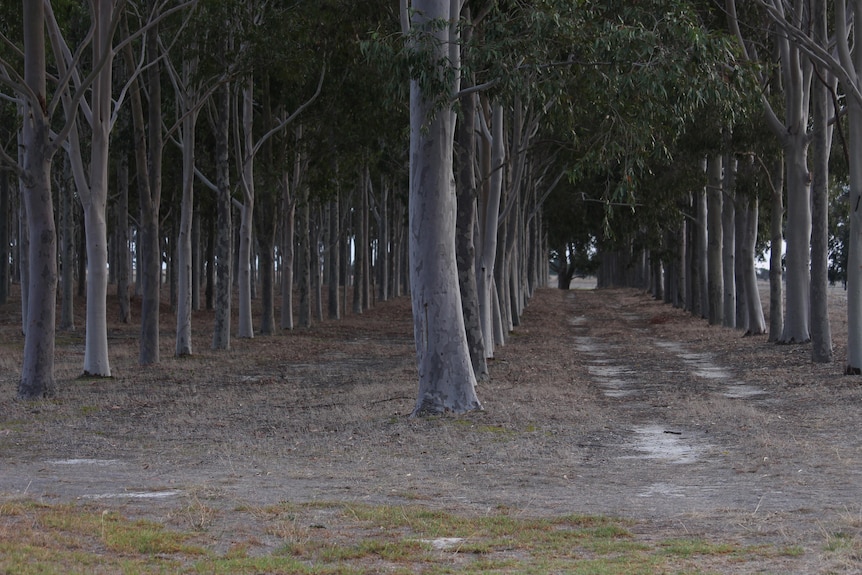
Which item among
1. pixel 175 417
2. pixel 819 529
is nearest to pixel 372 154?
pixel 175 417

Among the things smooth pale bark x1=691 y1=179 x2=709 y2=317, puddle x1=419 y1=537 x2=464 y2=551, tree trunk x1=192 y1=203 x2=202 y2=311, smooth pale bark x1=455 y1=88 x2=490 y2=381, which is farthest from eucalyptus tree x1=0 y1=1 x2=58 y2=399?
smooth pale bark x1=691 y1=179 x2=709 y2=317

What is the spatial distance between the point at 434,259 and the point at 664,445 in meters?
3.71

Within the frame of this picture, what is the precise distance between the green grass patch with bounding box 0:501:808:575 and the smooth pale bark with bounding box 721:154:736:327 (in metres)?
24.8

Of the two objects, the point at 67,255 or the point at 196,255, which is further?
the point at 196,255

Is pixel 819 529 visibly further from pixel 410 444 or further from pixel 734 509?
pixel 410 444

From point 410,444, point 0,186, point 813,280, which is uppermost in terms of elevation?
point 0,186

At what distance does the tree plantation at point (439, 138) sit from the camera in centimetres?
1362

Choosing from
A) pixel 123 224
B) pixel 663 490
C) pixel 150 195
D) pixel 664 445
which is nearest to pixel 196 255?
pixel 123 224

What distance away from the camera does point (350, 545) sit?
673 cm

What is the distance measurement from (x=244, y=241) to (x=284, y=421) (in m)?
14.8

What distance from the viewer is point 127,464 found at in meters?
10.3

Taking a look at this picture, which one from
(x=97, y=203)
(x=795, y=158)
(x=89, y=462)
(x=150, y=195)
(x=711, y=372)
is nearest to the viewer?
(x=89, y=462)

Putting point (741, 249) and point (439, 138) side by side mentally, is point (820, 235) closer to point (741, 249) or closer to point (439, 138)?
point (741, 249)

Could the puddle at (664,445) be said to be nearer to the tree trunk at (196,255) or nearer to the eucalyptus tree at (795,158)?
the eucalyptus tree at (795,158)
